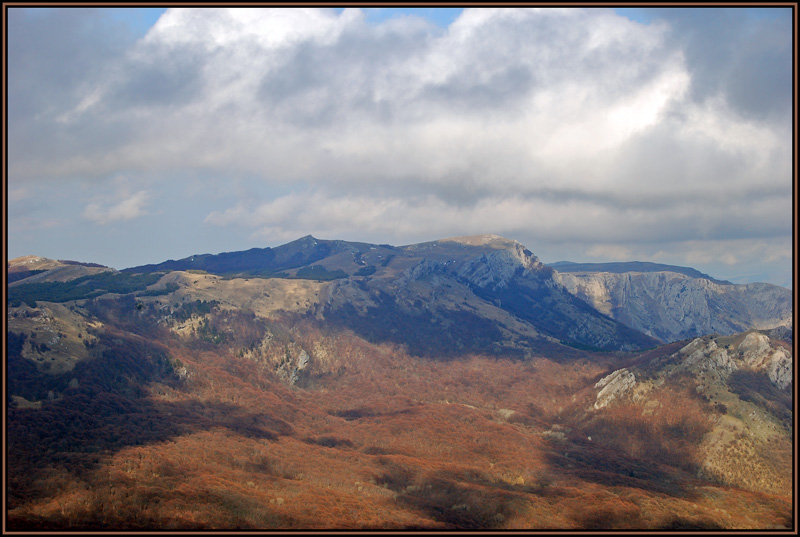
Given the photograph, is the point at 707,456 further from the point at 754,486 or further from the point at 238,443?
the point at 238,443

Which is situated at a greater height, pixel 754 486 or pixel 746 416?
pixel 746 416

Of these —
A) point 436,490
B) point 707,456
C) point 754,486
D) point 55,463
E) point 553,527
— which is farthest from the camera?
point 707,456

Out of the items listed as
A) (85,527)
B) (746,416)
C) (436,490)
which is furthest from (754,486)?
(85,527)

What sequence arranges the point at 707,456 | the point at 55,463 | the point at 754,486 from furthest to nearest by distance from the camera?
the point at 707,456, the point at 754,486, the point at 55,463

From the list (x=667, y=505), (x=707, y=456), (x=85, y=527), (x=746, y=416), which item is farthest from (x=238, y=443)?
(x=746, y=416)

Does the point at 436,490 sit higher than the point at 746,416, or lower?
lower

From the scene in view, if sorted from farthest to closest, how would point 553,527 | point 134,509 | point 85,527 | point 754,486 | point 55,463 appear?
point 754,486 < point 55,463 < point 553,527 < point 134,509 < point 85,527

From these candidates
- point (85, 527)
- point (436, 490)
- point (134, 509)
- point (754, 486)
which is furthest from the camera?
point (754, 486)

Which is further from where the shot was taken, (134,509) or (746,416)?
(746,416)

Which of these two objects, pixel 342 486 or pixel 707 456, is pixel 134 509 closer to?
pixel 342 486
